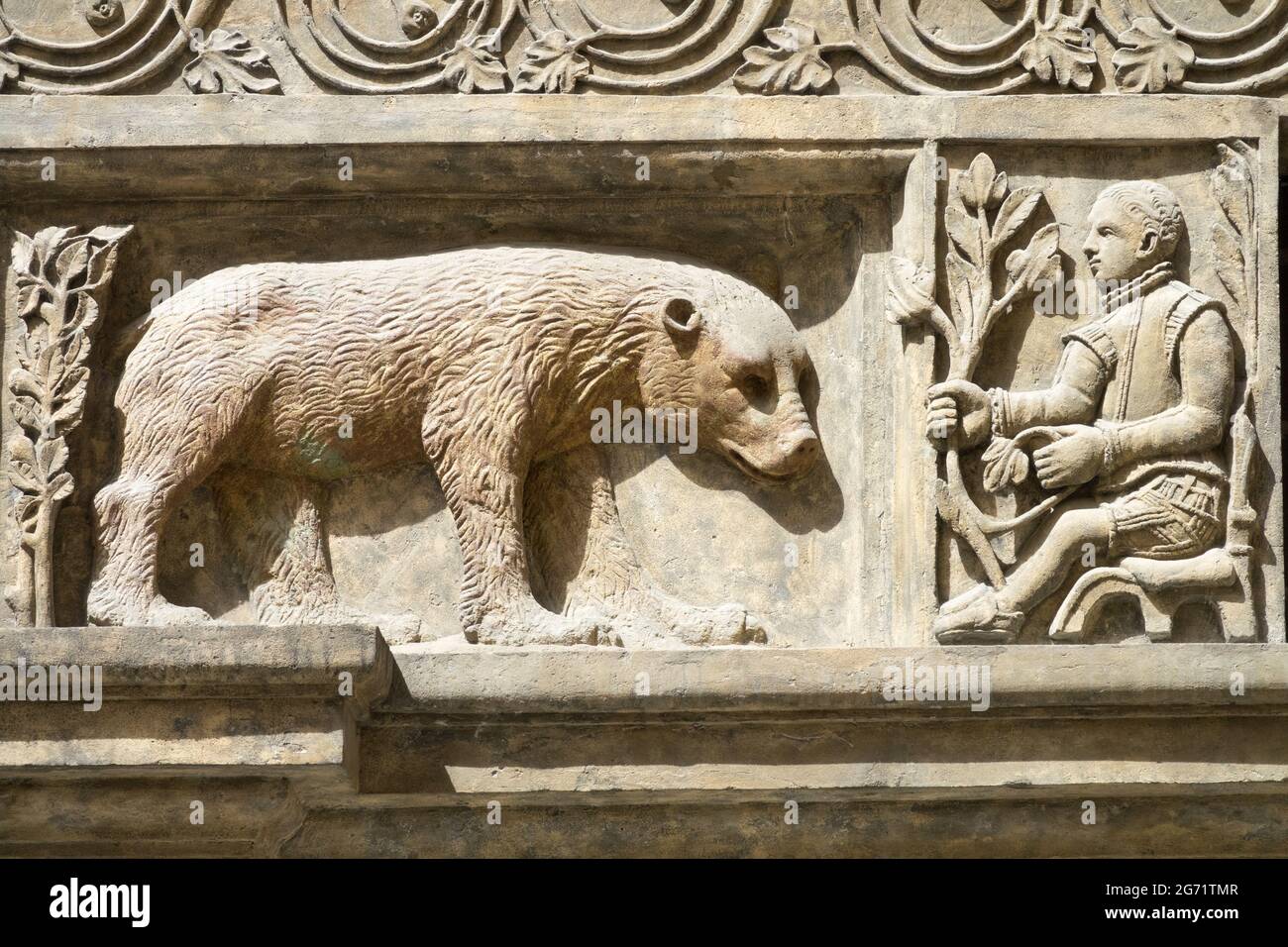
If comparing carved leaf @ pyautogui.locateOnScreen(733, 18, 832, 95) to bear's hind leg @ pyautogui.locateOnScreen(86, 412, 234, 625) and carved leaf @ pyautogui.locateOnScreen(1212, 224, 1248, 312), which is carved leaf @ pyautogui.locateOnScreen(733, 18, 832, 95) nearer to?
carved leaf @ pyautogui.locateOnScreen(1212, 224, 1248, 312)

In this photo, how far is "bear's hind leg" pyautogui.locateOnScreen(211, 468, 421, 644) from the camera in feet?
16.1

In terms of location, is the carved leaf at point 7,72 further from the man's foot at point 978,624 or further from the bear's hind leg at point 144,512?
the man's foot at point 978,624

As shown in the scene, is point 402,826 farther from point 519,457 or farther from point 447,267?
point 447,267

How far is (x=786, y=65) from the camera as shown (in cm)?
502

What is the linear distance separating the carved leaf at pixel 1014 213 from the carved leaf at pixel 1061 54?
0.90 feet

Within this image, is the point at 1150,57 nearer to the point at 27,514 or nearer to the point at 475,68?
the point at 475,68

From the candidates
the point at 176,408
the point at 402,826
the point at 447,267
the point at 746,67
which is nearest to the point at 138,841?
the point at 402,826

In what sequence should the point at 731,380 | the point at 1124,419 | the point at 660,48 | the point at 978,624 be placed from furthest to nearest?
the point at 660,48, the point at 731,380, the point at 1124,419, the point at 978,624

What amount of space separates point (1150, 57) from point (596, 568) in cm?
166

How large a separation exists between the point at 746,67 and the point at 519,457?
3.29ft

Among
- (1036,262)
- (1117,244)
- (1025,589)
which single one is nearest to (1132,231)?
A: (1117,244)

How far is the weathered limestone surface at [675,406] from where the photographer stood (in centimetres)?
475

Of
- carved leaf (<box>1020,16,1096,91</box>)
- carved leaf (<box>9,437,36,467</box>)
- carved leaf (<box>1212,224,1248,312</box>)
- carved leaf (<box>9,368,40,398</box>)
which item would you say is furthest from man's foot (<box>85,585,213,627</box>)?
carved leaf (<box>1212,224,1248,312</box>)

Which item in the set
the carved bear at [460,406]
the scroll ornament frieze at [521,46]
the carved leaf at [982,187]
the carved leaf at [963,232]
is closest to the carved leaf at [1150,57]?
the carved leaf at [982,187]
